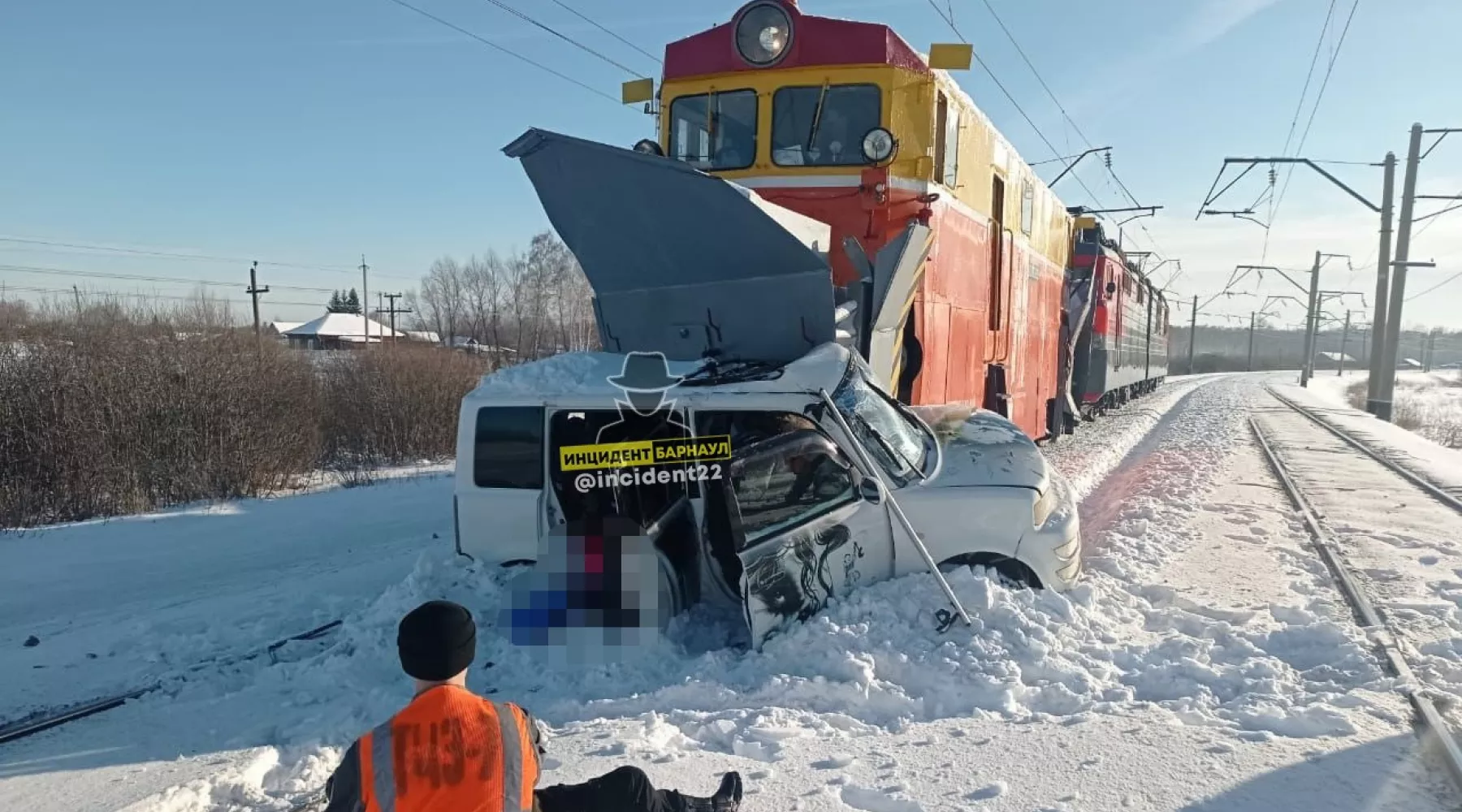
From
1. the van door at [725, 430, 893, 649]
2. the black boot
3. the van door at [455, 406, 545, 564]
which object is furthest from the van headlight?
the van door at [455, 406, 545, 564]

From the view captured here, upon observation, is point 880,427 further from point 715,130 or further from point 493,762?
point 715,130

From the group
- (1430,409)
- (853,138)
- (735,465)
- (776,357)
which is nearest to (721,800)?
(735,465)

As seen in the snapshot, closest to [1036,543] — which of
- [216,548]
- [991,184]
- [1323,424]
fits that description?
[991,184]

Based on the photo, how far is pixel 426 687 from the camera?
2277mm

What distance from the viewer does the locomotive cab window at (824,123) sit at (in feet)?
25.0

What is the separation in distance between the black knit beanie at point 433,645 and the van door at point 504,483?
302 centimetres

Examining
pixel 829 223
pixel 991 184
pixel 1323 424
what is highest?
pixel 991 184

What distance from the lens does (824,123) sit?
7.75 m

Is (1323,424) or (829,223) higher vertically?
(829,223)

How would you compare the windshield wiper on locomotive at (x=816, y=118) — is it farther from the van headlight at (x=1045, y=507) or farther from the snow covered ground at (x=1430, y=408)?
the snow covered ground at (x=1430, y=408)

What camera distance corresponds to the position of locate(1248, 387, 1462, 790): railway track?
3.91 metres

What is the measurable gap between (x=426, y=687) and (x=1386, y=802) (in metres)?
3.58

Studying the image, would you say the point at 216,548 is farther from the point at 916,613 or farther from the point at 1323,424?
the point at 1323,424

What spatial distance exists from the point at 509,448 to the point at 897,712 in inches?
105
